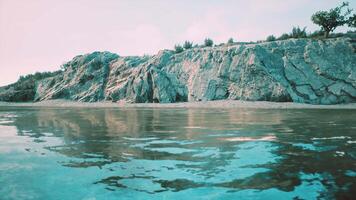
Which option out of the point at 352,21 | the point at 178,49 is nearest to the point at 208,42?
the point at 178,49

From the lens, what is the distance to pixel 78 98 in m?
41.9

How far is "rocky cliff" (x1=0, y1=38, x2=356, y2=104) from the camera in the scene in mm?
31594

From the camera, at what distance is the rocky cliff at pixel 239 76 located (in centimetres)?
3159

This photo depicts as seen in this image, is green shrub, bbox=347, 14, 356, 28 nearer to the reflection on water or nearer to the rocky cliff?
the rocky cliff

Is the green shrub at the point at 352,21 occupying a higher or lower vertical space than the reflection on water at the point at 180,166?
higher

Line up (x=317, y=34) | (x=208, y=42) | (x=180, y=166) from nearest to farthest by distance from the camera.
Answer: (x=180, y=166) → (x=317, y=34) → (x=208, y=42)

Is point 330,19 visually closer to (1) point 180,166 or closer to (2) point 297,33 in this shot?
(2) point 297,33

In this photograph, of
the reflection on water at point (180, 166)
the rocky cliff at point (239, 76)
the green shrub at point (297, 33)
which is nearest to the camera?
the reflection on water at point (180, 166)

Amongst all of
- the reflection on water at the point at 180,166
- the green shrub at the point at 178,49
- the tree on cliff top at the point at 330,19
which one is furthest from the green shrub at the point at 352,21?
the reflection on water at the point at 180,166

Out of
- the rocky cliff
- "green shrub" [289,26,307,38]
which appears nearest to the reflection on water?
the rocky cliff

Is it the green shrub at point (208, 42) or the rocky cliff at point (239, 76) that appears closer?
the rocky cliff at point (239, 76)

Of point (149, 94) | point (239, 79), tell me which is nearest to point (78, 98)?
point (149, 94)

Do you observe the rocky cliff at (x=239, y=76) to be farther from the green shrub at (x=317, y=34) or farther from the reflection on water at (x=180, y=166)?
the reflection on water at (x=180, y=166)

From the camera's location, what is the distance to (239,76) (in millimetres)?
34312
